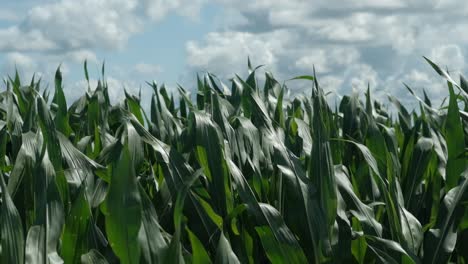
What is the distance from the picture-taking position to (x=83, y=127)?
3.43 meters

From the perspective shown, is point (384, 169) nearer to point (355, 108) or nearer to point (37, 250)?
point (355, 108)

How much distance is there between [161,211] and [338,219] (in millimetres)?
527

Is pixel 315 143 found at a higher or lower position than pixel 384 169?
higher

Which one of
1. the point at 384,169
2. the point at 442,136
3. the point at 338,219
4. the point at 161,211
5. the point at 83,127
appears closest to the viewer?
the point at 338,219

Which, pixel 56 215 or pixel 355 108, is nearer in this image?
pixel 56 215

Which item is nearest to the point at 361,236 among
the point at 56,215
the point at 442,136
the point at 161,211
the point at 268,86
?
the point at 161,211

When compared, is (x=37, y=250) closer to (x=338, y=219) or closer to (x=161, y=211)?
(x=161, y=211)

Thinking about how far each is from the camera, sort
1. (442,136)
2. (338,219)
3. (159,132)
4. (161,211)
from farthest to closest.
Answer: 1. (159,132)
2. (442,136)
3. (161,211)
4. (338,219)

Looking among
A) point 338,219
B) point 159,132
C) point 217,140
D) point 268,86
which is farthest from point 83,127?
point 338,219

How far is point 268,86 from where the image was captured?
13.3 feet

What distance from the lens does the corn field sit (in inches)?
65.6

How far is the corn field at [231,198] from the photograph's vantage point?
5.47 ft

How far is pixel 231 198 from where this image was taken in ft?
7.02

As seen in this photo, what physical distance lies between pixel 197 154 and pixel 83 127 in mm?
1293
